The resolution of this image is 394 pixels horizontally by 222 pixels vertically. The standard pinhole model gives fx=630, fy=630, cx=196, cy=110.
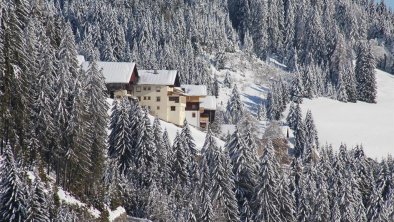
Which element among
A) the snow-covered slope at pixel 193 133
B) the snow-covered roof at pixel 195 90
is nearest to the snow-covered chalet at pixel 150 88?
the snow-covered roof at pixel 195 90

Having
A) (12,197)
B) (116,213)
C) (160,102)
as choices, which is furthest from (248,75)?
(12,197)

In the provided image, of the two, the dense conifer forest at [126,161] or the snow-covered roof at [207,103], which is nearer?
the dense conifer forest at [126,161]

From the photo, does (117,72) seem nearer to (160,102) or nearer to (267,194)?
(160,102)

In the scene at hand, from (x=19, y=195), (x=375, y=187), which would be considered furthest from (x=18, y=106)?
(x=375, y=187)

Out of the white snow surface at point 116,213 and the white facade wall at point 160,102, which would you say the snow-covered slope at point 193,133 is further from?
the white snow surface at point 116,213

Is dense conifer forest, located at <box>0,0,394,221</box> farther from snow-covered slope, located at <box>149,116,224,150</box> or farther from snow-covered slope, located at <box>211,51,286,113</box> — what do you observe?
snow-covered slope, located at <box>211,51,286,113</box>
